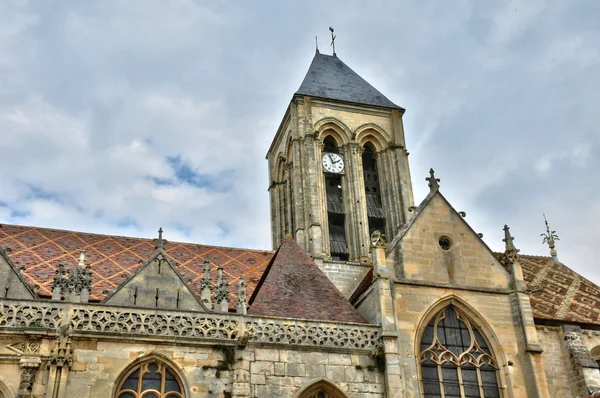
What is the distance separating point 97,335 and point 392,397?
246 inches

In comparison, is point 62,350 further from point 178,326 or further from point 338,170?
point 338,170

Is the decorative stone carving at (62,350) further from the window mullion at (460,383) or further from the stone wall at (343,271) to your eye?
the stone wall at (343,271)

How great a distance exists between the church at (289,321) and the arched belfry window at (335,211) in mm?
7733

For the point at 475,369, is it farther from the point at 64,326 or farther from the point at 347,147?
the point at 347,147

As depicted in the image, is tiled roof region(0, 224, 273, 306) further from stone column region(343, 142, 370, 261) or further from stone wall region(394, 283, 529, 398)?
stone column region(343, 142, 370, 261)

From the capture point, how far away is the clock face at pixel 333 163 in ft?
104

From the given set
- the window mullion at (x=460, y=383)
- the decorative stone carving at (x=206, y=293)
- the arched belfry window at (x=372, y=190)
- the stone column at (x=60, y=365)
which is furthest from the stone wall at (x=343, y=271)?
the stone column at (x=60, y=365)

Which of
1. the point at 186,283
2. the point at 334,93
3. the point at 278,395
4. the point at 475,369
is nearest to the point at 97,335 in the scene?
the point at 186,283

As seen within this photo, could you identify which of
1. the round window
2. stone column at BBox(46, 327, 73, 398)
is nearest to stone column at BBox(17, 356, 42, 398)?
stone column at BBox(46, 327, 73, 398)

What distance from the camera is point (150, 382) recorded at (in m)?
14.9

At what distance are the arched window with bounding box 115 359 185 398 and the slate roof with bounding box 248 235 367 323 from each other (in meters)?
2.55

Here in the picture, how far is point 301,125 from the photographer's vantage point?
3194cm

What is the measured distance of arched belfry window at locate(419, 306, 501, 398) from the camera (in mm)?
16609

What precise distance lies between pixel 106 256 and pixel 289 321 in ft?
20.3
